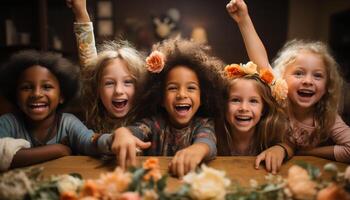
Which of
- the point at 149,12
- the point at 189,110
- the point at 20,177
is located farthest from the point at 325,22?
the point at 20,177

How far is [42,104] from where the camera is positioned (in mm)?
1224

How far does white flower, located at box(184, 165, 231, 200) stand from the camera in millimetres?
775

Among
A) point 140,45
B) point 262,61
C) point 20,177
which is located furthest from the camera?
point 140,45

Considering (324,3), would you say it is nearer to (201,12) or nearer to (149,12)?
(201,12)

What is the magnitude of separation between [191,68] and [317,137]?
550 mm

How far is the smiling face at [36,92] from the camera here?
3.98 feet

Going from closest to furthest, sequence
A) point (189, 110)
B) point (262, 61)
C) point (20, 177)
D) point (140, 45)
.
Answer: point (20, 177) → point (189, 110) → point (262, 61) → point (140, 45)

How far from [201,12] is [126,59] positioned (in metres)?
2.81

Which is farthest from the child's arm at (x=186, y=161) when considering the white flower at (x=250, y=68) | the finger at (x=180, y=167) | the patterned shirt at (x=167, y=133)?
the white flower at (x=250, y=68)

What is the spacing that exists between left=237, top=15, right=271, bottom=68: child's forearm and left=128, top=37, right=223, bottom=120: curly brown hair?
0.49ft

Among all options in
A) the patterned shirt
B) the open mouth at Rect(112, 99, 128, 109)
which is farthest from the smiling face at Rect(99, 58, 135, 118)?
the patterned shirt

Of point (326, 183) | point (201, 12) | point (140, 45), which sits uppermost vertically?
point (201, 12)

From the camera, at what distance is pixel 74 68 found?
1.36 m

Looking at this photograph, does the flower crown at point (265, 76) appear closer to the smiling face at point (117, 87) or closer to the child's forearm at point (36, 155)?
the smiling face at point (117, 87)
